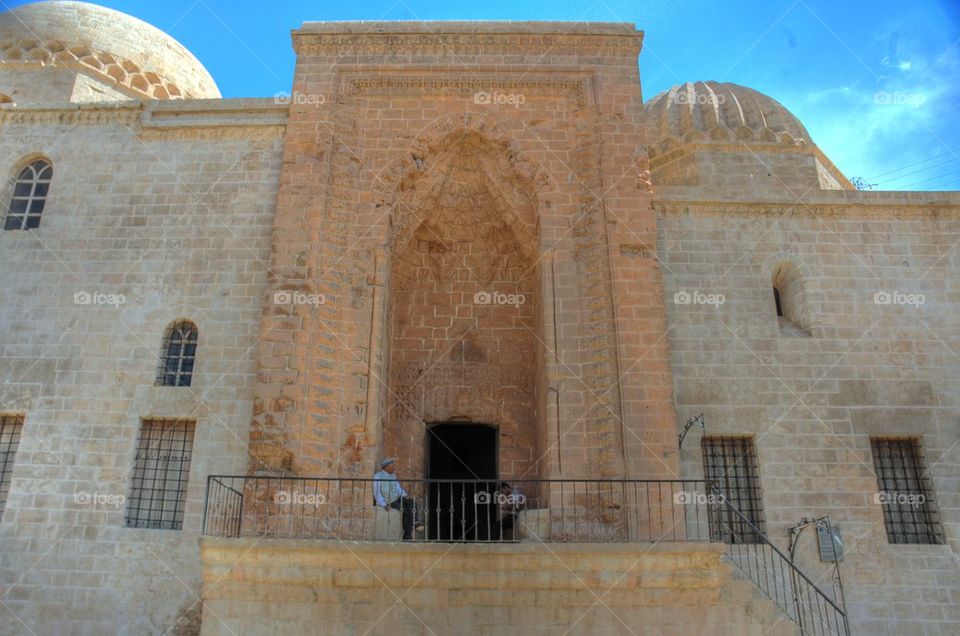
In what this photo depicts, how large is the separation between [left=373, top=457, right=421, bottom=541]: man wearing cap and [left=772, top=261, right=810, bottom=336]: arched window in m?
6.06

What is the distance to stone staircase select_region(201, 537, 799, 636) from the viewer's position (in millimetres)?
7891

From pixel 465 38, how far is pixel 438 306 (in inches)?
162

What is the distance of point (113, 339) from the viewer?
10.8 meters

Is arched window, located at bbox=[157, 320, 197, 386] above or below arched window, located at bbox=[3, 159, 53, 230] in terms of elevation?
below

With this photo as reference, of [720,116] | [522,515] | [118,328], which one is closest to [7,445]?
[118,328]

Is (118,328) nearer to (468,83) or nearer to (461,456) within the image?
(461,456)

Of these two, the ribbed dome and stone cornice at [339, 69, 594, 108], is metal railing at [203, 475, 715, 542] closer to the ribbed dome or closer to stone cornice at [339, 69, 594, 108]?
stone cornice at [339, 69, 594, 108]

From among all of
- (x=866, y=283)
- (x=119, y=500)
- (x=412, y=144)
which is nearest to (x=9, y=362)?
(x=119, y=500)

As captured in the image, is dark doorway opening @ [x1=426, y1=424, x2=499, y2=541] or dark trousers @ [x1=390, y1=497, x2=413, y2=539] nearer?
dark trousers @ [x1=390, y1=497, x2=413, y2=539]

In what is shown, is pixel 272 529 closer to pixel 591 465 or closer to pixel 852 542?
pixel 591 465

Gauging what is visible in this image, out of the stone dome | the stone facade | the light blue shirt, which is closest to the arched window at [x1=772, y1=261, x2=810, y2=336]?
the stone facade

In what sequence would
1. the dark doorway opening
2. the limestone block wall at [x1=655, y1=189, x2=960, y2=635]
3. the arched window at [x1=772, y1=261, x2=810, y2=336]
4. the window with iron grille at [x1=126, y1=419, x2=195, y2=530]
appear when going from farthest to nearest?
the arched window at [x1=772, y1=261, x2=810, y2=336]
the dark doorway opening
the limestone block wall at [x1=655, y1=189, x2=960, y2=635]
the window with iron grille at [x1=126, y1=419, x2=195, y2=530]

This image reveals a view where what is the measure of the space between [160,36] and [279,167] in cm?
657

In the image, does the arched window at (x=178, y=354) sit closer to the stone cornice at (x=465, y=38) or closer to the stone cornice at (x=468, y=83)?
the stone cornice at (x=468, y=83)
